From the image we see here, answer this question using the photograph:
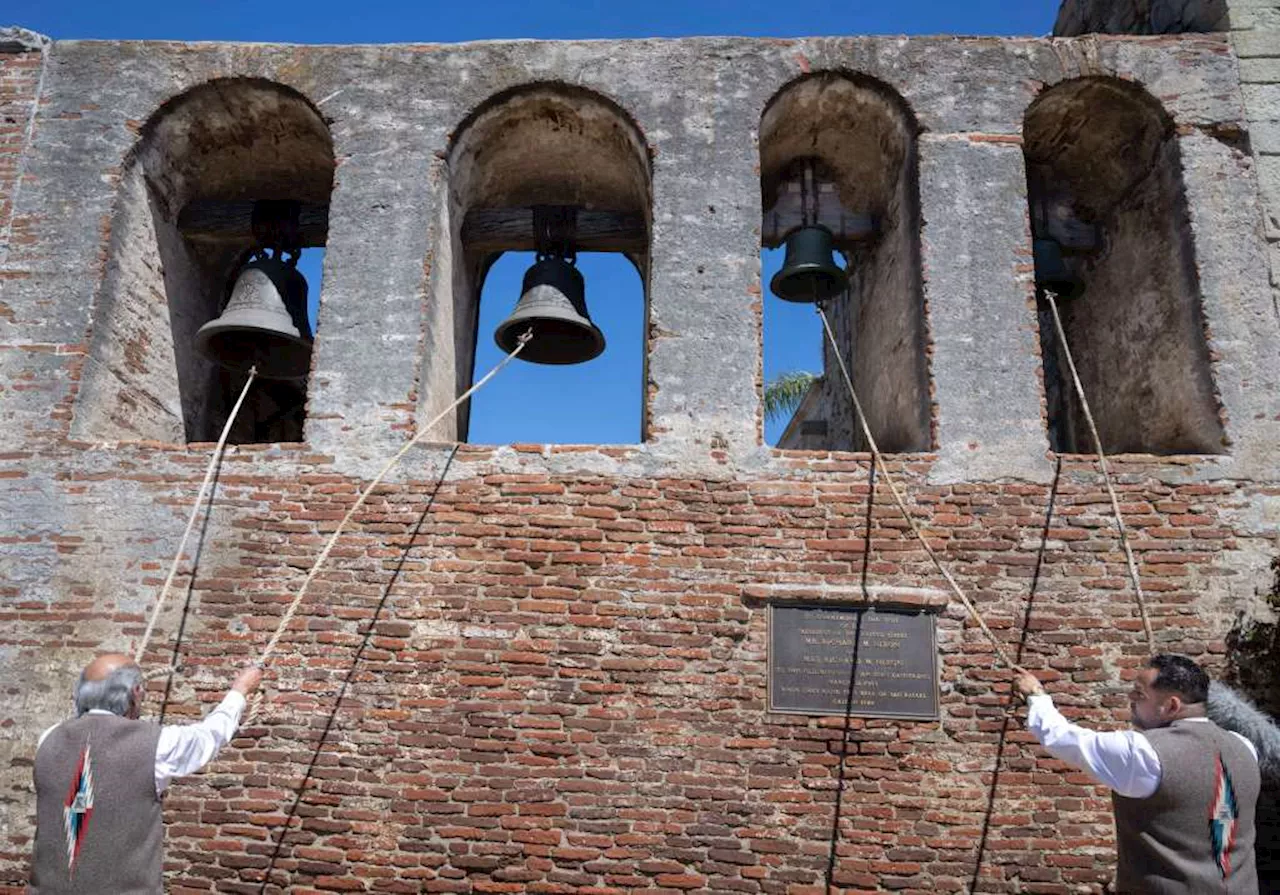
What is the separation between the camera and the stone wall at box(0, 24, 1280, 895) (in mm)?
5414

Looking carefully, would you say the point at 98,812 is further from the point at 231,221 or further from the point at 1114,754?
the point at 231,221

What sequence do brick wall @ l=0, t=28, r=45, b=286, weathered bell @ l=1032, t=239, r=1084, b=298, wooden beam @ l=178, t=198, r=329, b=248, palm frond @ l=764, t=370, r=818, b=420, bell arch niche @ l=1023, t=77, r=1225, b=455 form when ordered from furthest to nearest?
1. palm frond @ l=764, t=370, r=818, b=420
2. wooden beam @ l=178, t=198, r=329, b=248
3. weathered bell @ l=1032, t=239, r=1084, b=298
4. brick wall @ l=0, t=28, r=45, b=286
5. bell arch niche @ l=1023, t=77, r=1225, b=455

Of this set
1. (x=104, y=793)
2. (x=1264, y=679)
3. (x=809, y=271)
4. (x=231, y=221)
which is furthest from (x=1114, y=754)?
(x=231, y=221)

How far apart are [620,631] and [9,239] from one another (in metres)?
4.70

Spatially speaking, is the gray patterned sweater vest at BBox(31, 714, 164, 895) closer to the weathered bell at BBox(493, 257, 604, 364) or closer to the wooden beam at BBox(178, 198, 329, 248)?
the weathered bell at BBox(493, 257, 604, 364)

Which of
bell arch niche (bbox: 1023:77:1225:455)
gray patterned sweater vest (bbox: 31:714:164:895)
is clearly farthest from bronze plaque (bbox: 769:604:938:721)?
gray patterned sweater vest (bbox: 31:714:164:895)

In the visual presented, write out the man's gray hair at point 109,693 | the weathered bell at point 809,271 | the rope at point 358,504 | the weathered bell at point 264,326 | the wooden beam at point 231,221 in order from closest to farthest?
the man's gray hair at point 109,693 → the rope at point 358,504 → the weathered bell at point 264,326 → the weathered bell at point 809,271 → the wooden beam at point 231,221

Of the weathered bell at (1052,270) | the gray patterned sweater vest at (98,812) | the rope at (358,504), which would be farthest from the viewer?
the weathered bell at (1052,270)

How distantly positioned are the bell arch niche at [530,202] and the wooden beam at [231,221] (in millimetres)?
1039

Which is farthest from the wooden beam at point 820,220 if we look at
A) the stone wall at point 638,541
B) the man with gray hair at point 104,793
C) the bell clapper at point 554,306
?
the man with gray hair at point 104,793

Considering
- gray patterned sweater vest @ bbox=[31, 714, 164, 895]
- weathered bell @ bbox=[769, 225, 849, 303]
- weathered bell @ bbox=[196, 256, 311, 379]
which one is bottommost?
gray patterned sweater vest @ bbox=[31, 714, 164, 895]

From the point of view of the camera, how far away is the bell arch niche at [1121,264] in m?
6.44

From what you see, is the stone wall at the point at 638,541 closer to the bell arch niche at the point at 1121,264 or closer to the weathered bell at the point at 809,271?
the bell arch niche at the point at 1121,264

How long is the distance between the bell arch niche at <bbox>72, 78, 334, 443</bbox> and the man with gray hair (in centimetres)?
306
